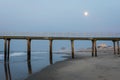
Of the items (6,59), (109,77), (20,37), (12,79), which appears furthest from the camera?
(6,59)

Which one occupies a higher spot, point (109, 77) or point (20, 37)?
point (20, 37)

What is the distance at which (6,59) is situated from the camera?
99.2 ft

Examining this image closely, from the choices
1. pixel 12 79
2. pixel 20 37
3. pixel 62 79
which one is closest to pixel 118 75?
pixel 62 79

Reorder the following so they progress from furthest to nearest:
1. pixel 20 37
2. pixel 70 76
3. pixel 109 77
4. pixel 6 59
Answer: pixel 6 59 → pixel 20 37 → pixel 70 76 → pixel 109 77

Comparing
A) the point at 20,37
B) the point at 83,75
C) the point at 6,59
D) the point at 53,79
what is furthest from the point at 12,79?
the point at 6,59

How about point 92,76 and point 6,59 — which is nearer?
point 92,76

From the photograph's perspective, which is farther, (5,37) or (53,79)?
(5,37)

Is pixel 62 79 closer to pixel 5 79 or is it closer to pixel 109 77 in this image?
pixel 109 77

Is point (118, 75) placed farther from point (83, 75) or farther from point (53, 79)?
point (53, 79)

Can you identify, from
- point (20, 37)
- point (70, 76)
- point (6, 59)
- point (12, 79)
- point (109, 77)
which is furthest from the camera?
point (6, 59)

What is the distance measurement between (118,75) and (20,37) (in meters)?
18.3

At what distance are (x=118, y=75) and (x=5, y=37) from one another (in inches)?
786

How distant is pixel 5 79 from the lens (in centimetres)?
1443

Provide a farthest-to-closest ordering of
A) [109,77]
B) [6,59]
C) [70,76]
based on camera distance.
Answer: [6,59]
[70,76]
[109,77]
